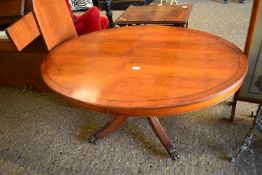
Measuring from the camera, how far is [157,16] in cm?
241

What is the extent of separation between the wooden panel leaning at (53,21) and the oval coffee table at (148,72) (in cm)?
14

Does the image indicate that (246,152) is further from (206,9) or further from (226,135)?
(206,9)

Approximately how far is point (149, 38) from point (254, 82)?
0.75 metres

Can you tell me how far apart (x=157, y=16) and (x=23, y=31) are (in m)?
1.35

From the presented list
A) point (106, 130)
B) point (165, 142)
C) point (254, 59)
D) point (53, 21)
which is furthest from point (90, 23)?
point (254, 59)

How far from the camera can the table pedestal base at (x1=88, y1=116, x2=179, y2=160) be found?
5.19 feet

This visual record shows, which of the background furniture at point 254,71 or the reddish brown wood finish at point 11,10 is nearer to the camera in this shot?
the background furniture at point 254,71

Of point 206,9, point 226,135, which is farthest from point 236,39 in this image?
point 226,135

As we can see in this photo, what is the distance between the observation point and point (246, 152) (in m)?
1.59

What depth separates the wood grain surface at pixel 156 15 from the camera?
228 cm

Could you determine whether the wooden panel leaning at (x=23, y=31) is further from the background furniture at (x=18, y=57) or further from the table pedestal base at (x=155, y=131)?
the table pedestal base at (x=155, y=131)

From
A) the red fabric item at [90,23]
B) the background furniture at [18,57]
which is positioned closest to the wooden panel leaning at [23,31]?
the background furniture at [18,57]

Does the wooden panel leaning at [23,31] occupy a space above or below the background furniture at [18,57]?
above

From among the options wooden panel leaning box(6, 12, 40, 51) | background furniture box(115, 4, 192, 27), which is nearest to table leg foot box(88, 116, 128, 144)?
wooden panel leaning box(6, 12, 40, 51)
